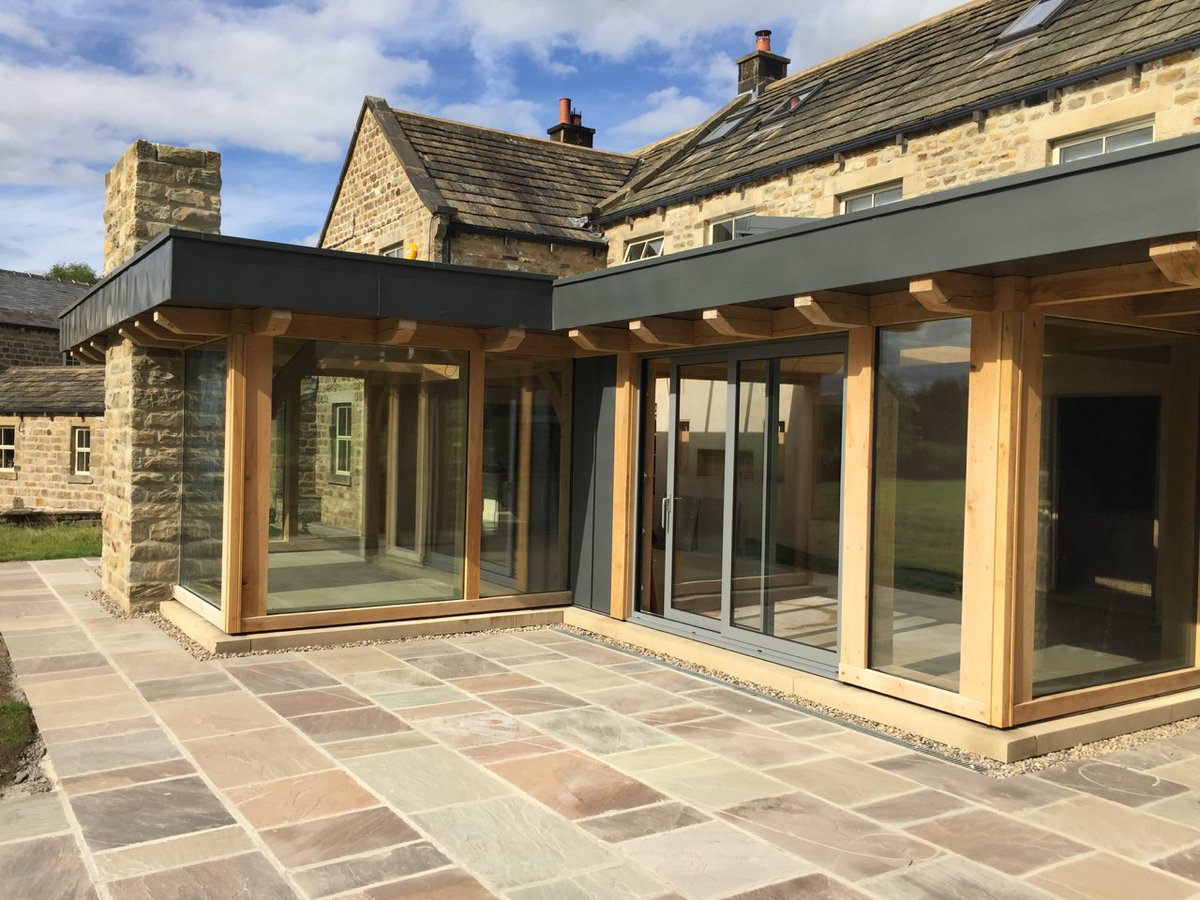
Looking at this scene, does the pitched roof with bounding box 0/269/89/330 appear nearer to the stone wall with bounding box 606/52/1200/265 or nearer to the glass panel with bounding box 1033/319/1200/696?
the stone wall with bounding box 606/52/1200/265

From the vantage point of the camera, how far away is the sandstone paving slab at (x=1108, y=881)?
358 centimetres

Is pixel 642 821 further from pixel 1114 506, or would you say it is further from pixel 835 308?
pixel 1114 506

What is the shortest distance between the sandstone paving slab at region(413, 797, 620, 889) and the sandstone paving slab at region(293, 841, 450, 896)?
10cm

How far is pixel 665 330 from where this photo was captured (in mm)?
7230

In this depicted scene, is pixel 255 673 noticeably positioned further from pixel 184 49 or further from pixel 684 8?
pixel 684 8

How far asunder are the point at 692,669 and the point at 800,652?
85cm

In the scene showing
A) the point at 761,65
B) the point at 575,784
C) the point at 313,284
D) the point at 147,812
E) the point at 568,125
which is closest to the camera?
the point at 147,812

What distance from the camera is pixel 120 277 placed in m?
7.91

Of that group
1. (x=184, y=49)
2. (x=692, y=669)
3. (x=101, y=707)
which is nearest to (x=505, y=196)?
(x=184, y=49)

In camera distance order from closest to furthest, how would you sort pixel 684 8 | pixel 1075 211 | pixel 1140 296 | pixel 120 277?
1. pixel 1075 211
2. pixel 1140 296
3. pixel 120 277
4. pixel 684 8

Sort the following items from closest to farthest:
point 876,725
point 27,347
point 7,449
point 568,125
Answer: point 876,725 < point 568,125 < point 7,449 < point 27,347

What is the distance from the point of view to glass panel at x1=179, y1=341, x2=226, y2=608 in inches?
307

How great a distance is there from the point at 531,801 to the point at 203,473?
5.06 m

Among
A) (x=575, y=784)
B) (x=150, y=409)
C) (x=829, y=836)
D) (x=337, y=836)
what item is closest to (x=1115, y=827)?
(x=829, y=836)
